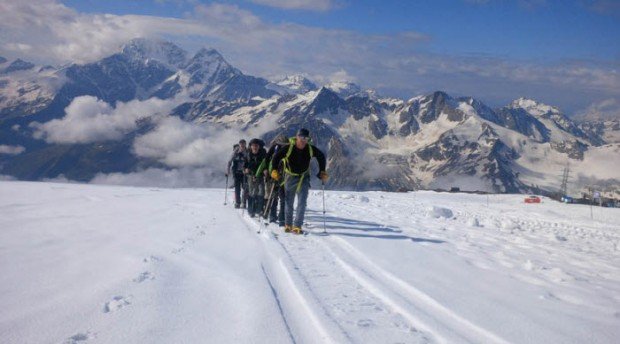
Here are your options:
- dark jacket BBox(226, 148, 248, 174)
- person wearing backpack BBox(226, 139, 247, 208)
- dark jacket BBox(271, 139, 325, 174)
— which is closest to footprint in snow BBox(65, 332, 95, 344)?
dark jacket BBox(271, 139, 325, 174)

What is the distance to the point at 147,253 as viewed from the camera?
7582 millimetres

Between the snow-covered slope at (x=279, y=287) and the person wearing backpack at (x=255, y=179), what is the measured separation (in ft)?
13.0

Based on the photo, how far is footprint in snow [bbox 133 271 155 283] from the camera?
5.92 m

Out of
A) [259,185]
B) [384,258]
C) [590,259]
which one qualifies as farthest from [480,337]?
[259,185]

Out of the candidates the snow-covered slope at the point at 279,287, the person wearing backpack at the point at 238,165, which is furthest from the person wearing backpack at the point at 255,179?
the snow-covered slope at the point at 279,287

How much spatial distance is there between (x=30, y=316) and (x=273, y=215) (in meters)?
9.73

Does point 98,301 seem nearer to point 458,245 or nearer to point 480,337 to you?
point 480,337

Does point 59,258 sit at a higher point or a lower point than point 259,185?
lower

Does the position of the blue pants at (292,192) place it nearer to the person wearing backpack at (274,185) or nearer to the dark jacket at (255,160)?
the person wearing backpack at (274,185)

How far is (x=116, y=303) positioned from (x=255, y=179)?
34.2 feet

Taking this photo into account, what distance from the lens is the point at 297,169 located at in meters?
12.1

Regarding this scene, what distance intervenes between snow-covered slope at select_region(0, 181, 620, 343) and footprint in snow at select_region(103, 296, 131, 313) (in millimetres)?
20

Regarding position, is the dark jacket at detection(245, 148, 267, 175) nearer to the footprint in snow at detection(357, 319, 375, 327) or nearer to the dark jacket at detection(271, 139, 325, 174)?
the dark jacket at detection(271, 139, 325, 174)

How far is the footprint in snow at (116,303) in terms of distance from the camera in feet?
16.0
